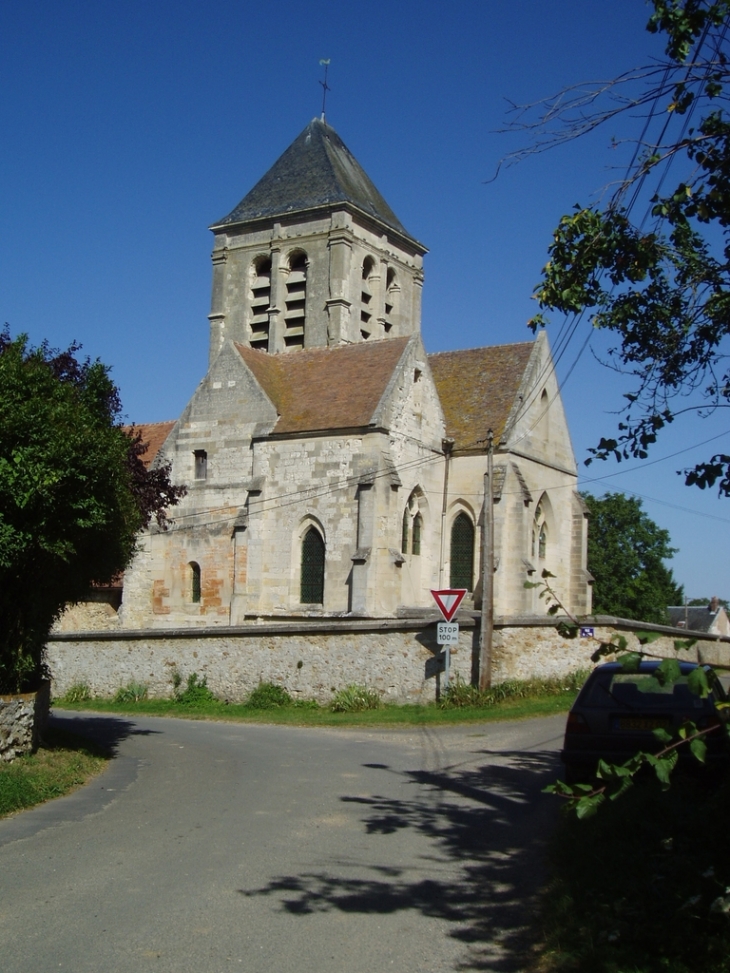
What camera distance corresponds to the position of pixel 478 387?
116ft

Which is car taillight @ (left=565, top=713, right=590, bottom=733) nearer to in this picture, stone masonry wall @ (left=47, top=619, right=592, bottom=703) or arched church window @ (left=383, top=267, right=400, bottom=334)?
stone masonry wall @ (left=47, top=619, right=592, bottom=703)

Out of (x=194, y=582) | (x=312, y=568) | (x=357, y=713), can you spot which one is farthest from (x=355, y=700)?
(x=194, y=582)

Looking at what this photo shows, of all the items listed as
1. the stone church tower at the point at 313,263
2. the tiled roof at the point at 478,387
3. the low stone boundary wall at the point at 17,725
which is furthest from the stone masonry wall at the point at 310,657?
the stone church tower at the point at 313,263

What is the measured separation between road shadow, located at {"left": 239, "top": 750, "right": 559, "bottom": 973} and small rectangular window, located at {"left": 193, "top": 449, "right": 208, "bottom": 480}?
2044cm

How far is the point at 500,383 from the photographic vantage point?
114 ft

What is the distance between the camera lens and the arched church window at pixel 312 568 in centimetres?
3023

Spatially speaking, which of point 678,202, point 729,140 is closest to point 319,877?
point 678,202

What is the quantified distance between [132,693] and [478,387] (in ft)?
49.9

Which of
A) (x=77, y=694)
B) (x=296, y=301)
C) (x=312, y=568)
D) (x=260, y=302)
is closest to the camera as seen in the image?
(x=77, y=694)

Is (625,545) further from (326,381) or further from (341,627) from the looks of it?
(341,627)

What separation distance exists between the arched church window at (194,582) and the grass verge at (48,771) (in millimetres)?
15837

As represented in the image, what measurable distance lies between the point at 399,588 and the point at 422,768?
15074mm

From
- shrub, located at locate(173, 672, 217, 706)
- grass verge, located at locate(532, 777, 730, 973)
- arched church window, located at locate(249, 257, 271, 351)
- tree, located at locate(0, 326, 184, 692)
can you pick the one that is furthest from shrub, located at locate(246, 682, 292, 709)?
arched church window, located at locate(249, 257, 271, 351)

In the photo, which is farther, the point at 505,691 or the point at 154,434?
the point at 154,434
